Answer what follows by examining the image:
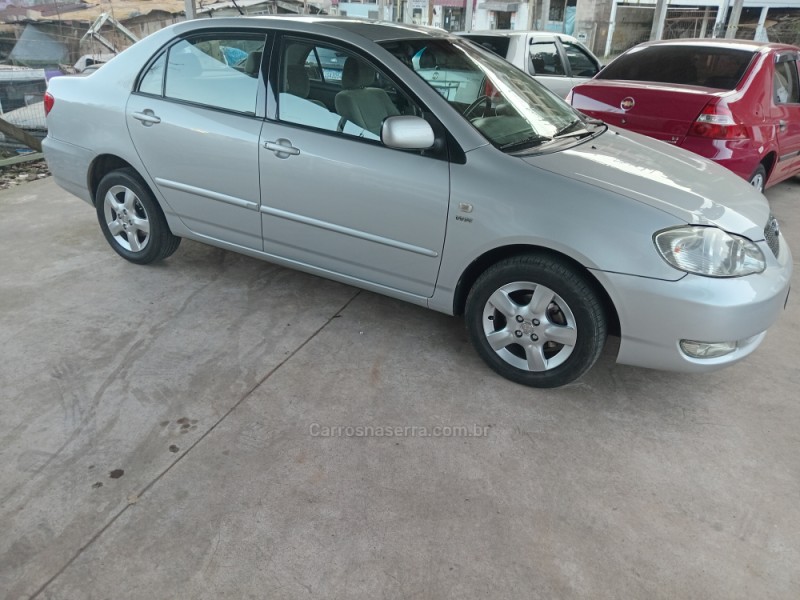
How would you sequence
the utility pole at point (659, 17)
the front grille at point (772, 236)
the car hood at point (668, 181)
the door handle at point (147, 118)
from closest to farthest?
the car hood at point (668, 181) < the front grille at point (772, 236) < the door handle at point (147, 118) < the utility pole at point (659, 17)

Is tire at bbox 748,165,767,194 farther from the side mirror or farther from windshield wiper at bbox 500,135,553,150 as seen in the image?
the side mirror

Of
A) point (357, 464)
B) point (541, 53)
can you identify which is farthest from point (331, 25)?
point (541, 53)

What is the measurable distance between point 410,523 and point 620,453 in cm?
96

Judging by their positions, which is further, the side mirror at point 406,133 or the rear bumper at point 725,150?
the rear bumper at point 725,150

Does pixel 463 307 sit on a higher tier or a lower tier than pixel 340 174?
lower

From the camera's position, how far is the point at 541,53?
24.2 ft

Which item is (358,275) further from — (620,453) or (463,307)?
(620,453)

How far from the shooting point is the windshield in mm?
2885

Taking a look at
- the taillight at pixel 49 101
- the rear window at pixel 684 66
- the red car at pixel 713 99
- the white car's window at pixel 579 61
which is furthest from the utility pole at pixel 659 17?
the taillight at pixel 49 101

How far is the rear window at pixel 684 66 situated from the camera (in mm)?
4879

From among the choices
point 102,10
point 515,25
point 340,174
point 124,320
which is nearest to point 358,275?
point 340,174

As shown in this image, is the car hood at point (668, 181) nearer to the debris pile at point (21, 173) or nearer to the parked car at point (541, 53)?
the parked car at point (541, 53)

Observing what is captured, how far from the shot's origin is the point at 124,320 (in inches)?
131

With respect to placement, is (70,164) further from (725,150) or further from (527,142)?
(725,150)
